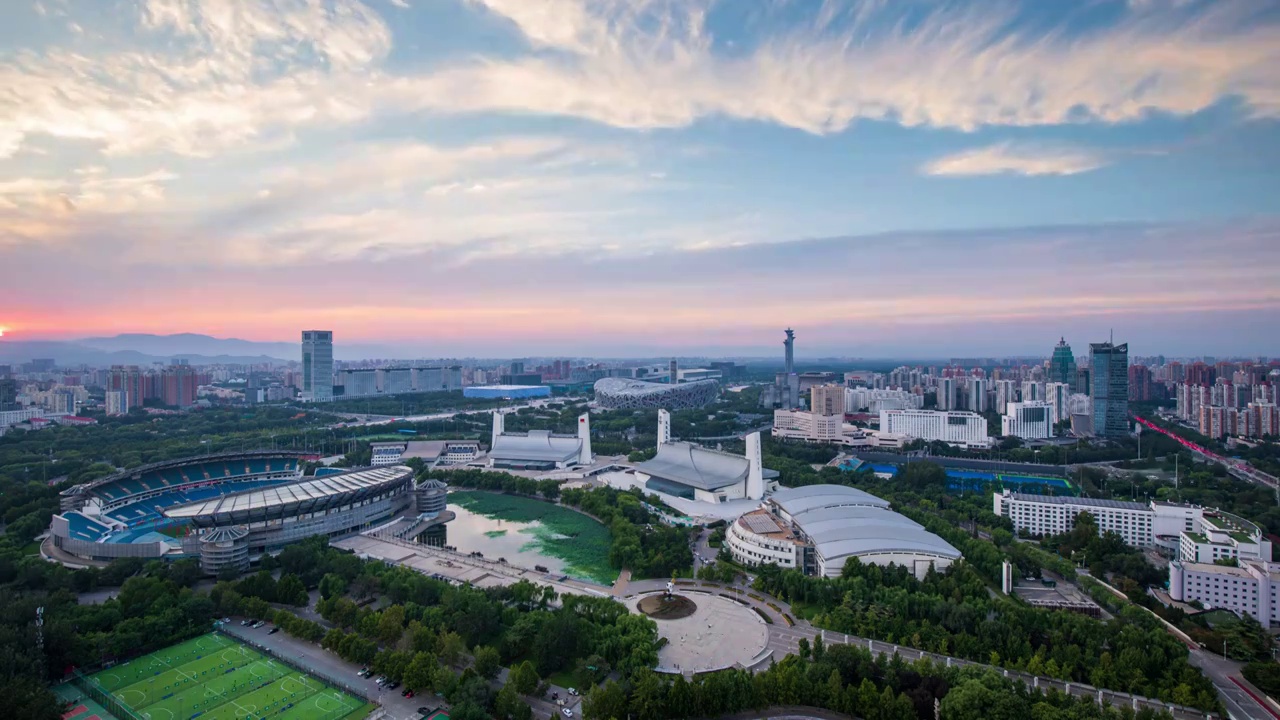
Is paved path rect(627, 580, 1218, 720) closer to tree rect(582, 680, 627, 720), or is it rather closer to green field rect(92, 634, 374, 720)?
tree rect(582, 680, 627, 720)

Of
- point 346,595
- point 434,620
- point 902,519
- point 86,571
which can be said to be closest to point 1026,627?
point 902,519

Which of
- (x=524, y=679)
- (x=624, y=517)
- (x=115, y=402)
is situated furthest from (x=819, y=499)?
(x=115, y=402)

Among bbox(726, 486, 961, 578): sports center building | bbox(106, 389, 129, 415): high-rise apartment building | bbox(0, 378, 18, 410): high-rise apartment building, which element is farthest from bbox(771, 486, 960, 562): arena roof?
bbox(0, 378, 18, 410): high-rise apartment building

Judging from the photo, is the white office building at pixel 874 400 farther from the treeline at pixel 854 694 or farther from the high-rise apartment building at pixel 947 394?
the treeline at pixel 854 694

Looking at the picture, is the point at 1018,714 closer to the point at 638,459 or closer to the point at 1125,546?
the point at 1125,546

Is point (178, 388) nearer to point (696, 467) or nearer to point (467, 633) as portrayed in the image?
point (696, 467)

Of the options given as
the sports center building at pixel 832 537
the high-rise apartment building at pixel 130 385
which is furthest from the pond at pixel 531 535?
the high-rise apartment building at pixel 130 385

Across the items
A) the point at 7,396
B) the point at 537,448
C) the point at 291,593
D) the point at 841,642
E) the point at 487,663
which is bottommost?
the point at 841,642
